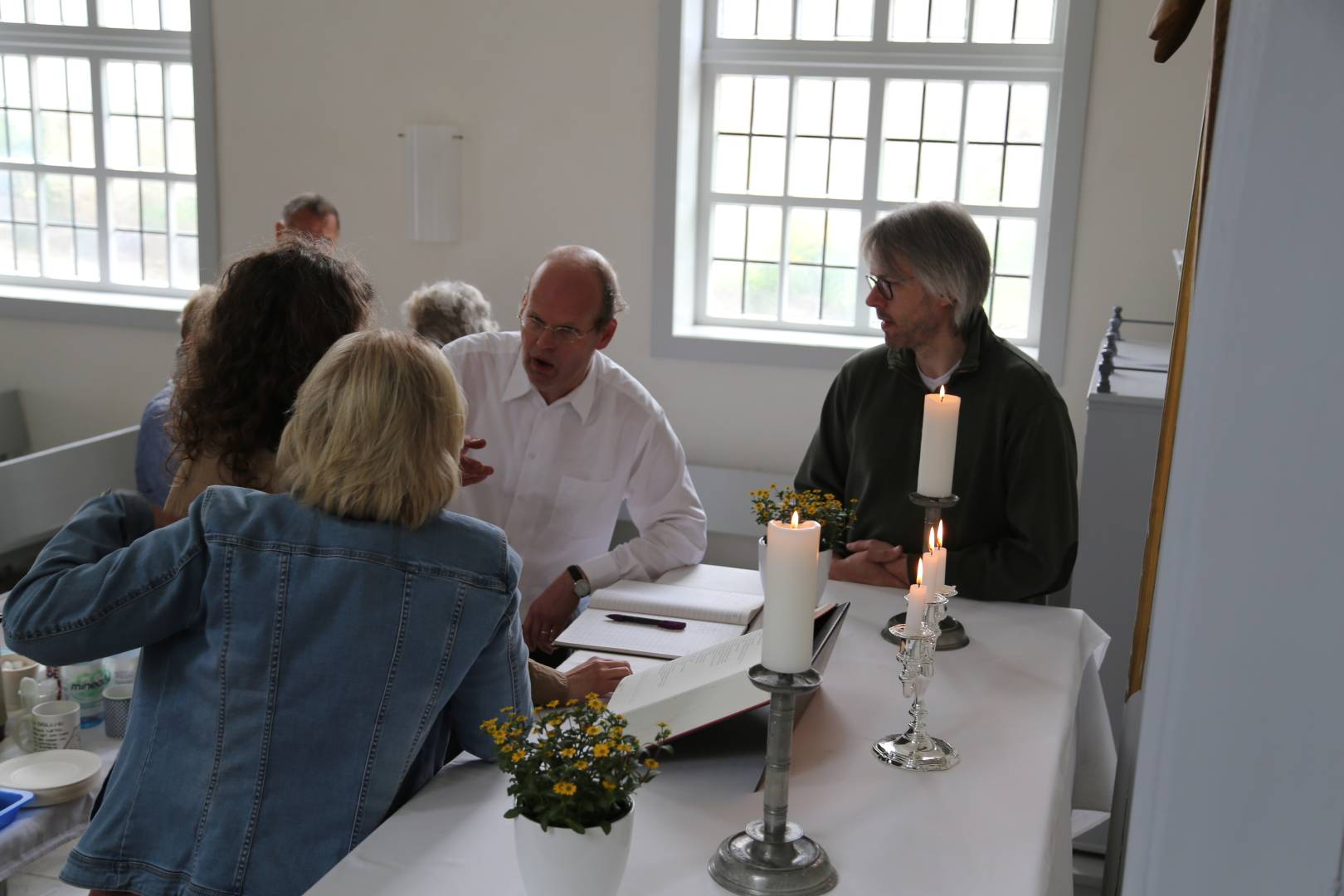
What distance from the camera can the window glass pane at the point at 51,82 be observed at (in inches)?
244

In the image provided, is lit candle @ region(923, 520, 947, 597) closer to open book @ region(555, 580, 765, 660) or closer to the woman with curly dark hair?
open book @ region(555, 580, 765, 660)

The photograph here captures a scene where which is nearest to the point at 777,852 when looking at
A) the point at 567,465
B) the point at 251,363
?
the point at 251,363

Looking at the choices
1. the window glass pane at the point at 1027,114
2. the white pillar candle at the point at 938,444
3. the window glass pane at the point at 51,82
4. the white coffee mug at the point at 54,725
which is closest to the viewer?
the white pillar candle at the point at 938,444

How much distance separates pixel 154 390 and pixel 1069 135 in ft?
14.6

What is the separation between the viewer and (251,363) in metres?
1.71

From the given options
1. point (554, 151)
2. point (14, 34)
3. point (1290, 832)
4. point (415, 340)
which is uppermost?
point (14, 34)

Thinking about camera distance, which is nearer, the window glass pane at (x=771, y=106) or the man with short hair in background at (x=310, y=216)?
the man with short hair in background at (x=310, y=216)

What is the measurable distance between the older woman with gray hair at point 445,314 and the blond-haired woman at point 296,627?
233 cm

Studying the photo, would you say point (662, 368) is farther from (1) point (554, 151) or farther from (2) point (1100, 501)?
(2) point (1100, 501)

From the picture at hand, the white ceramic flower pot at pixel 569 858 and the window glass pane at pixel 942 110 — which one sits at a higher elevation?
the window glass pane at pixel 942 110

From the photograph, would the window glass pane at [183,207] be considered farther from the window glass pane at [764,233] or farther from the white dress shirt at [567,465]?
the white dress shirt at [567,465]

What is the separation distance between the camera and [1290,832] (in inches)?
20.9

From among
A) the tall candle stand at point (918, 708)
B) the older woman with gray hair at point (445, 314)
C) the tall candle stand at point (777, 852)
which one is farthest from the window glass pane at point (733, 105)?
the tall candle stand at point (777, 852)

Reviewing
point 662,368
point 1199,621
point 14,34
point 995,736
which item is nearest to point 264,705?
point 995,736
